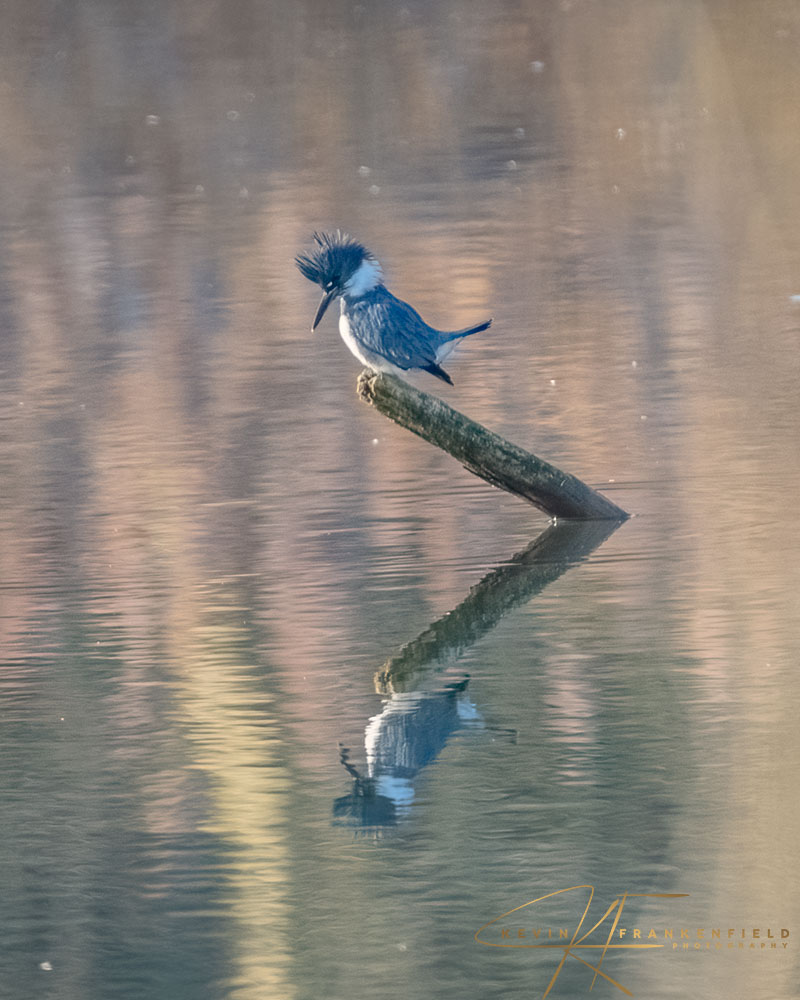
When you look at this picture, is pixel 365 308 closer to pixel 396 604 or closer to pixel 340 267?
pixel 340 267

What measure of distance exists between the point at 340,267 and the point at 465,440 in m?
0.84

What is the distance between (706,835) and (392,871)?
0.76 metres

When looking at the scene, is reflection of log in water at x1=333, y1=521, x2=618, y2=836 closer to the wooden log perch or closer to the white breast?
the wooden log perch

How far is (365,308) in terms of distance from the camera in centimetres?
813

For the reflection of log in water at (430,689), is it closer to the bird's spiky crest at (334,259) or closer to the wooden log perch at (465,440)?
the wooden log perch at (465,440)

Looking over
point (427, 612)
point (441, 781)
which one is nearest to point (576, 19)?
point (427, 612)

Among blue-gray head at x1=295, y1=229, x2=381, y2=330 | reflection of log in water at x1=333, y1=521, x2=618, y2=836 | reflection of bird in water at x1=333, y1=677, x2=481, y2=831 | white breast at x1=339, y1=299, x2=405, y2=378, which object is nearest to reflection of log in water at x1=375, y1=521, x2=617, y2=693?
reflection of log in water at x1=333, y1=521, x2=618, y2=836

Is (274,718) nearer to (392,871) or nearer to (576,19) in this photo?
(392,871)

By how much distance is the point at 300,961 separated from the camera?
4.38 metres

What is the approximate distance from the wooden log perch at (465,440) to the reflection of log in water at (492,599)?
224 mm

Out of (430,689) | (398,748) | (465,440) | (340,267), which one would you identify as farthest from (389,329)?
(398,748)

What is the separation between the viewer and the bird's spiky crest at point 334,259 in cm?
806

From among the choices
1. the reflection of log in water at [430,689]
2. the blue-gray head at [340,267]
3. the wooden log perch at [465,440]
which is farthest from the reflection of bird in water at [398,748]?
the blue-gray head at [340,267]

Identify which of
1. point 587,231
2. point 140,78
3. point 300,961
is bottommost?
point 300,961
